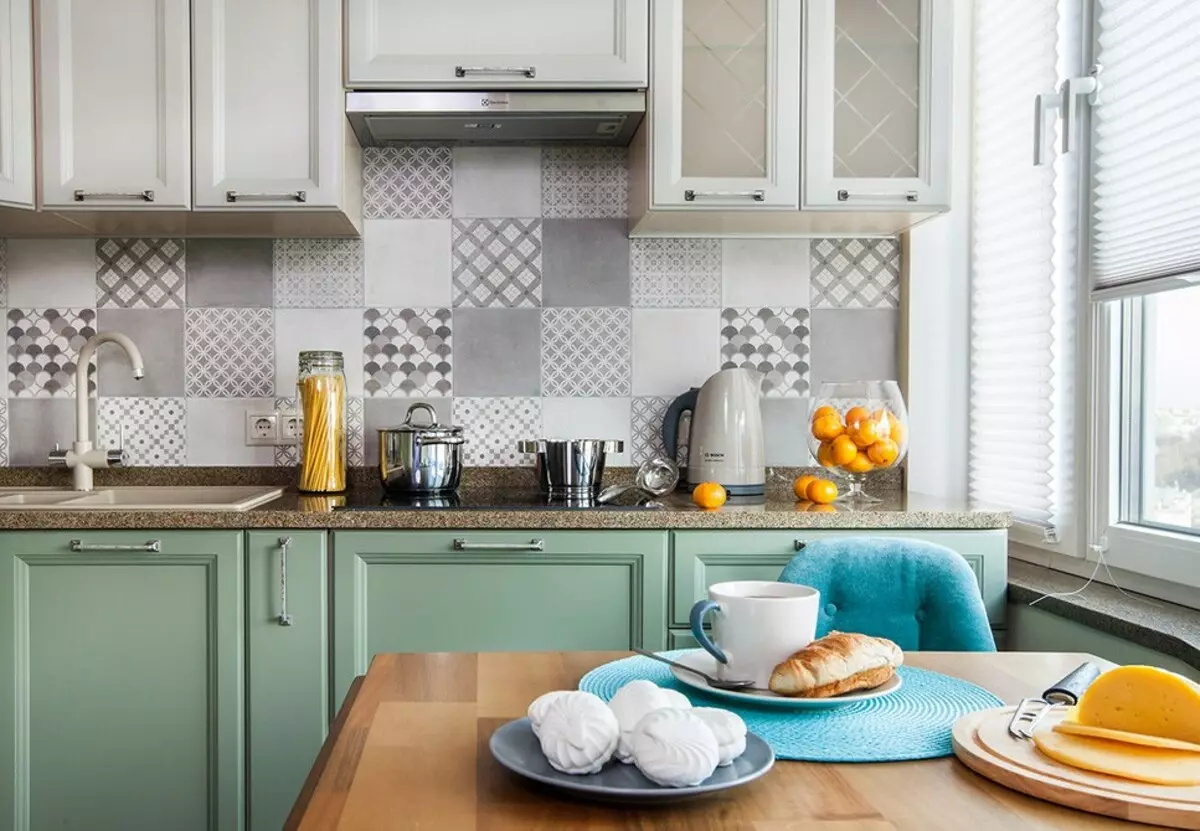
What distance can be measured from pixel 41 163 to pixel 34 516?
89cm

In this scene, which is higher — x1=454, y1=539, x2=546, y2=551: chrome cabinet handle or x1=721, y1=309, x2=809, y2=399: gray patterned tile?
x1=721, y1=309, x2=809, y2=399: gray patterned tile

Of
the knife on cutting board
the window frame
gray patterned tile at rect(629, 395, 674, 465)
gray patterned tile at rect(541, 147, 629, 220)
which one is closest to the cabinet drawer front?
the window frame

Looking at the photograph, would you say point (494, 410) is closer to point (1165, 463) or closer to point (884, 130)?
point (884, 130)

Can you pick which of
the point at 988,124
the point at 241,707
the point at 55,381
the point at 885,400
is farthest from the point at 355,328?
the point at 988,124

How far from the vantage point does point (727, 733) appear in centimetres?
77

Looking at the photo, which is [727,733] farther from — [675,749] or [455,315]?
[455,315]

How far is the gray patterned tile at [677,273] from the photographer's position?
9.70 feet

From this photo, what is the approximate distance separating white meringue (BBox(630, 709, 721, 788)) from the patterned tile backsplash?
221 centimetres

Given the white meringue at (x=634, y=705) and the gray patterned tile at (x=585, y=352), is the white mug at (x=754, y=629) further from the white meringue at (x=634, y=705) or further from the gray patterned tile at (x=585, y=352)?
the gray patterned tile at (x=585, y=352)

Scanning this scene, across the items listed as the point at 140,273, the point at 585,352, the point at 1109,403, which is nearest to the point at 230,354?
the point at 140,273

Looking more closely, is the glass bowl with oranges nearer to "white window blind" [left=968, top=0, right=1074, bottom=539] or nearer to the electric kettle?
the electric kettle

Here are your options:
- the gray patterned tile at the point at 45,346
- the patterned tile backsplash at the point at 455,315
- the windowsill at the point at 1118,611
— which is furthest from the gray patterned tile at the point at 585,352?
the gray patterned tile at the point at 45,346

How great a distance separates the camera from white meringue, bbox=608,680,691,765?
784mm

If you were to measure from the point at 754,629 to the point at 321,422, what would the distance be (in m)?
1.94
